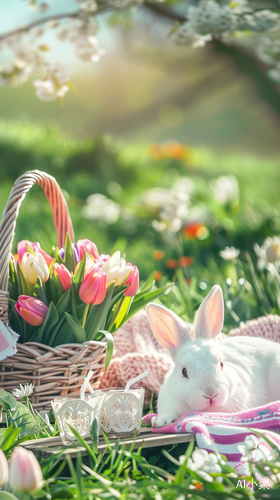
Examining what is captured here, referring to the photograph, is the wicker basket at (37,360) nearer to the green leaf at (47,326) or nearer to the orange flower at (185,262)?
the green leaf at (47,326)

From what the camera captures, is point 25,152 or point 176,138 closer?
point 25,152

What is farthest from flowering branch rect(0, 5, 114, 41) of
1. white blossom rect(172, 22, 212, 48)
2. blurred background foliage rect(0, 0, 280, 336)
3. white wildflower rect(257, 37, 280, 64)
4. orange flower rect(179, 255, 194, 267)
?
orange flower rect(179, 255, 194, 267)

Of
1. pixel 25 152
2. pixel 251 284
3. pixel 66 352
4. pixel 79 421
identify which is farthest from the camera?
pixel 25 152

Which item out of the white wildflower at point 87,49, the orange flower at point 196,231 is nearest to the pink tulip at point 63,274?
the white wildflower at point 87,49

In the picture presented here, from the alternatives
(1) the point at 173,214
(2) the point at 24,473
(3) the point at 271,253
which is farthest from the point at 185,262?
(2) the point at 24,473

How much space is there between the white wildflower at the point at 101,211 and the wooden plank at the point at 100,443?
1.87m

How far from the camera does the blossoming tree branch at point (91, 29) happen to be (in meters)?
1.52

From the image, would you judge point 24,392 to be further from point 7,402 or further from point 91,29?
point 91,29

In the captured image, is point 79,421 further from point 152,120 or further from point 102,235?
point 152,120

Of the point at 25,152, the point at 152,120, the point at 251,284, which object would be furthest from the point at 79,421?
the point at 152,120

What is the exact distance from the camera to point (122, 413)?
2.68 ft

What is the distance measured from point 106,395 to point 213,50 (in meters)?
1.96

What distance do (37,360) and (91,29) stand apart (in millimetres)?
1273

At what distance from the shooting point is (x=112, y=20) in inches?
85.7
